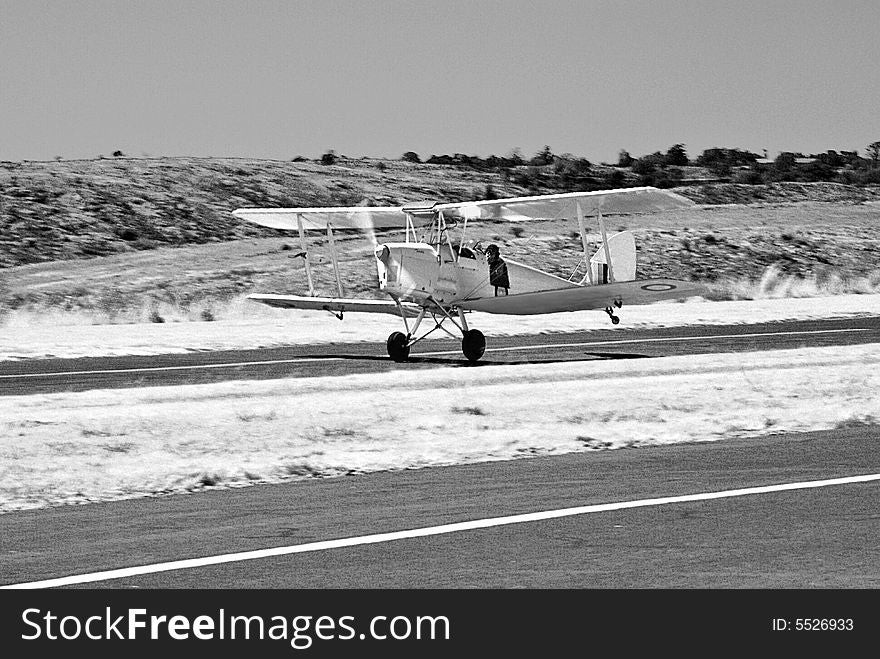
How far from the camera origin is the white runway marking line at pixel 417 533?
8.70 meters

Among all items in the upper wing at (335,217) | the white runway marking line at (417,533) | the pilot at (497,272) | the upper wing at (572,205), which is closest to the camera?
the white runway marking line at (417,533)

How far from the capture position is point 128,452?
14.3 meters

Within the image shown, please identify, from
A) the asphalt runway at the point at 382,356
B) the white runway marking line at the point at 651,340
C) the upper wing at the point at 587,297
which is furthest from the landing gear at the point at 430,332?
the white runway marking line at the point at 651,340

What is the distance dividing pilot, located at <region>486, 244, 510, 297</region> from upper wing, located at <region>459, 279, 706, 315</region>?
565 millimetres

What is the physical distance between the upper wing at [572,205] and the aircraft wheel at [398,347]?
2.54 metres

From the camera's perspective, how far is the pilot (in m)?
29.2

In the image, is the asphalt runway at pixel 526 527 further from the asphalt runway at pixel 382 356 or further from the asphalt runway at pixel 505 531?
the asphalt runway at pixel 382 356

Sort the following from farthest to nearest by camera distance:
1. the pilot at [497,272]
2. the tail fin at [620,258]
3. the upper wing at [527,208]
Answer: the tail fin at [620,258], the pilot at [497,272], the upper wing at [527,208]

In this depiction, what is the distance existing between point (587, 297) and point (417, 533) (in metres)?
18.6

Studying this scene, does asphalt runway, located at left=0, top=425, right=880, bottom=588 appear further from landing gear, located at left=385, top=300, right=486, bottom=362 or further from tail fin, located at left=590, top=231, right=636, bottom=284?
tail fin, located at left=590, top=231, right=636, bottom=284

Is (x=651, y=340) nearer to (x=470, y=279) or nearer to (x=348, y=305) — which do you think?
(x=470, y=279)

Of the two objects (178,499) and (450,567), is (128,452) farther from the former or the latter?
(450,567)

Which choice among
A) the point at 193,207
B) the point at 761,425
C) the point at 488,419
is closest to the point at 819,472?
the point at 761,425

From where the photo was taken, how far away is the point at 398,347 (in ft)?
91.4
